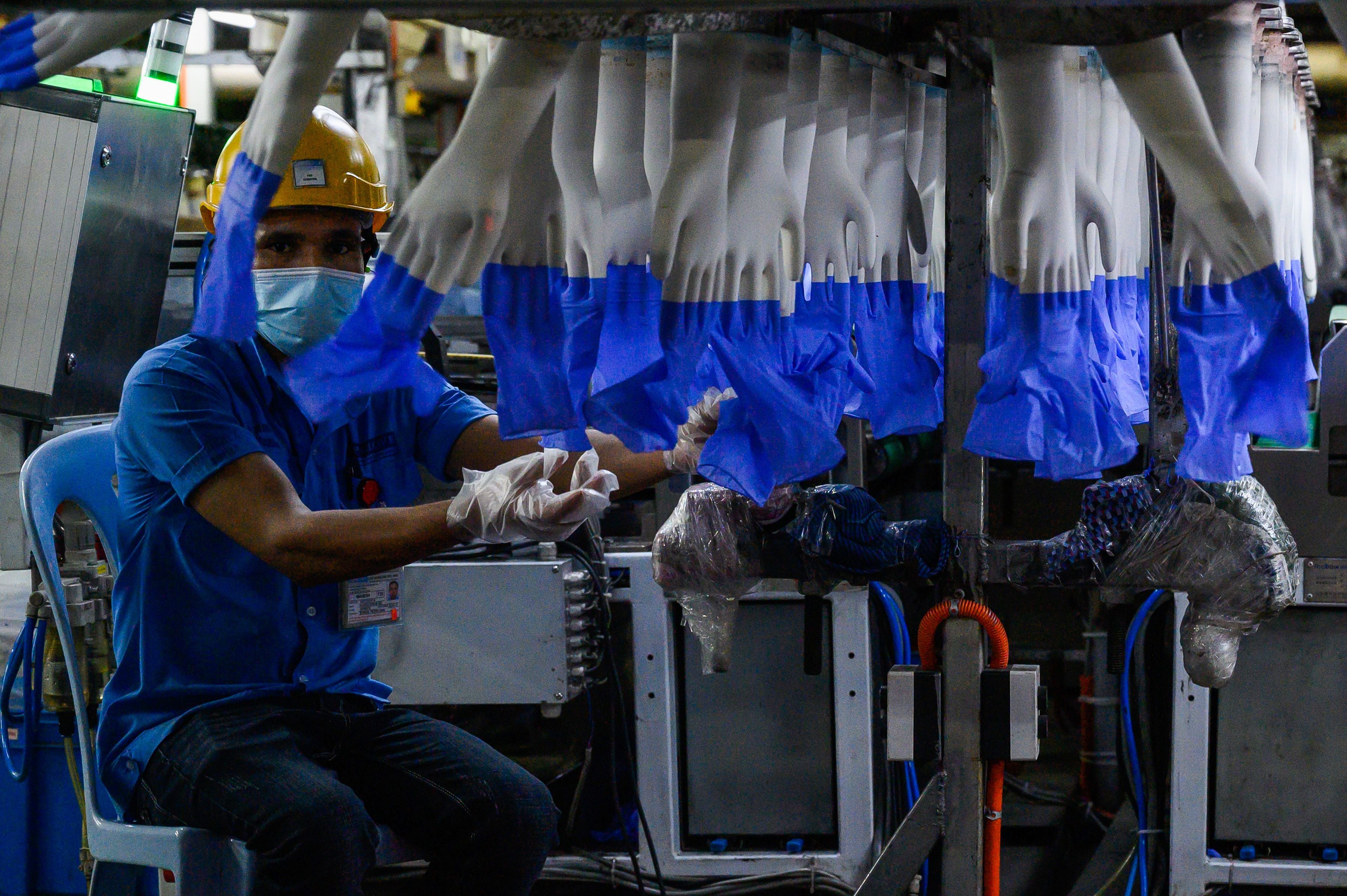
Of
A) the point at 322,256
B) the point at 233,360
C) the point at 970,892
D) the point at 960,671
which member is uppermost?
the point at 322,256

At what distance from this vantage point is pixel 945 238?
4.97ft

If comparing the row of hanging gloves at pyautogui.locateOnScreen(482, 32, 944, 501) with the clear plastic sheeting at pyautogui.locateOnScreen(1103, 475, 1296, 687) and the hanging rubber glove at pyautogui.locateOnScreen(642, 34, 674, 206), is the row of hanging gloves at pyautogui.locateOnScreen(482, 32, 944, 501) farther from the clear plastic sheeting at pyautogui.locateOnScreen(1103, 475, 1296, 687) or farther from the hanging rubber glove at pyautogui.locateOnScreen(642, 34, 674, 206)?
the clear plastic sheeting at pyautogui.locateOnScreen(1103, 475, 1296, 687)

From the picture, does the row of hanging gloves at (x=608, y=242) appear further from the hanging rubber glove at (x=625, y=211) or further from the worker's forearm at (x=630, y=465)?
the worker's forearm at (x=630, y=465)

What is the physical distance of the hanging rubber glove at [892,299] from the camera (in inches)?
65.3

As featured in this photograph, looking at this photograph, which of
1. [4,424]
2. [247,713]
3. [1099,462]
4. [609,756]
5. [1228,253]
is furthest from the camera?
[609,756]

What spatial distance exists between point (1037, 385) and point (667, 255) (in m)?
0.41

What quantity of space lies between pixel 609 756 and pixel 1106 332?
6.65 feet

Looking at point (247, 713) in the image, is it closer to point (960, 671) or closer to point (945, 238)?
point (960, 671)

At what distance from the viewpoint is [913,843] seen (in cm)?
156

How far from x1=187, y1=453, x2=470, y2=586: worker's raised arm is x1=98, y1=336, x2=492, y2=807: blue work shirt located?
0.04 m

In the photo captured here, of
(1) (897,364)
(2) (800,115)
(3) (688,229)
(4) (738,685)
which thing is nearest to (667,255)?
(3) (688,229)

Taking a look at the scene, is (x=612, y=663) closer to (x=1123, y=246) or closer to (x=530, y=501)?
(x=530, y=501)

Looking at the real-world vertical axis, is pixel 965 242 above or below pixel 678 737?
above

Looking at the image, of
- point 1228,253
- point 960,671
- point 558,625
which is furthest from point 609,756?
point 1228,253
